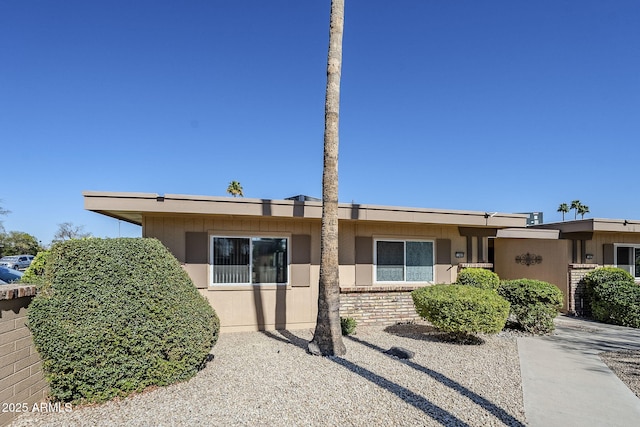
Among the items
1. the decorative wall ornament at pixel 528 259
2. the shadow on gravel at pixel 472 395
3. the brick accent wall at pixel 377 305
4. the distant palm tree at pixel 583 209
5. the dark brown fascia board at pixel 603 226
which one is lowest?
the shadow on gravel at pixel 472 395

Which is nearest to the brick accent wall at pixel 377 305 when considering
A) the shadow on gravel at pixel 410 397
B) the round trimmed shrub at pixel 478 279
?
the round trimmed shrub at pixel 478 279

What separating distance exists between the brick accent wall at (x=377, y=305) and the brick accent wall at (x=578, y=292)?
5.56m

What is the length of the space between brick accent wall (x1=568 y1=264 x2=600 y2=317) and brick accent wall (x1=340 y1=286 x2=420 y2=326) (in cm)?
556

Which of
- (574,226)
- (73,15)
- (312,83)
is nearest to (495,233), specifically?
(574,226)

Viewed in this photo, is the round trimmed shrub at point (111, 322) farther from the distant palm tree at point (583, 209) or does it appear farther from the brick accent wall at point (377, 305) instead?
the distant palm tree at point (583, 209)

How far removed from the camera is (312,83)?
11852 millimetres

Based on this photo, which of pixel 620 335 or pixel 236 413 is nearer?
pixel 236 413

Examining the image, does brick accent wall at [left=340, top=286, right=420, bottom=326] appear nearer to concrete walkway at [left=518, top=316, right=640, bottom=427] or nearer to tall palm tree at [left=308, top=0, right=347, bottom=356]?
tall palm tree at [left=308, top=0, right=347, bottom=356]

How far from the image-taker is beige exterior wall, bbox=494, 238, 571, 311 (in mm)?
12000

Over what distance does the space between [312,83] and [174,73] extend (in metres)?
4.50

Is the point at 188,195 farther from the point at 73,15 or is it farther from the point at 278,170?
the point at 278,170

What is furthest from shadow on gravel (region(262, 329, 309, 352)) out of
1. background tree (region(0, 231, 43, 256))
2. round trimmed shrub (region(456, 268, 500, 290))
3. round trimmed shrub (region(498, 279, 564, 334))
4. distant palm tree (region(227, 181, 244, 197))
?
background tree (region(0, 231, 43, 256))

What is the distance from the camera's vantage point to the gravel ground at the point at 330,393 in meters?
4.09

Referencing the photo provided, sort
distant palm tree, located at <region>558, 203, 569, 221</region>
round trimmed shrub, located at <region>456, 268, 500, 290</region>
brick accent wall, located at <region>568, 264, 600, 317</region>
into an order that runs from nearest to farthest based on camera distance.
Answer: round trimmed shrub, located at <region>456, 268, 500, 290</region>
brick accent wall, located at <region>568, 264, 600, 317</region>
distant palm tree, located at <region>558, 203, 569, 221</region>
